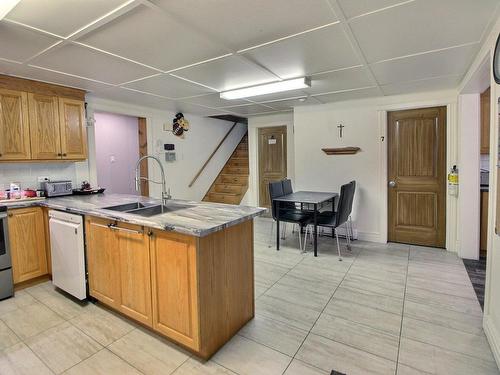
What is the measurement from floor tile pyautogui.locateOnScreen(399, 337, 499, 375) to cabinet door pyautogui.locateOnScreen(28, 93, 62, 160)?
3828mm

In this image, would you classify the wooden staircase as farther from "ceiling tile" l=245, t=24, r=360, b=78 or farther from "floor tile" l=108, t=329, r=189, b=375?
"floor tile" l=108, t=329, r=189, b=375

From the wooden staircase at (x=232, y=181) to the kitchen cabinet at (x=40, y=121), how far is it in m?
3.15

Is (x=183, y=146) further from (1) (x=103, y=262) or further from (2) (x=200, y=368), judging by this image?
(2) (x=200, y=368)

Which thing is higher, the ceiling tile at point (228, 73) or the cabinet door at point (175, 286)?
the ceiling tile at point (228, 73)

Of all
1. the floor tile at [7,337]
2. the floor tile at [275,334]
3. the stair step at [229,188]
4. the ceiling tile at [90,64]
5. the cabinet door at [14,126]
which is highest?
the ceiling tile at [90,64]

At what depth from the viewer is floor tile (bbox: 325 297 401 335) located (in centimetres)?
220

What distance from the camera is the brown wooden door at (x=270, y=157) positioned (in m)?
5.96

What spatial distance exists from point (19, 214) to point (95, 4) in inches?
90.2

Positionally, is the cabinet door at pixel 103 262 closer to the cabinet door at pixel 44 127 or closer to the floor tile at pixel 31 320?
the floor tile at pixel 31 320

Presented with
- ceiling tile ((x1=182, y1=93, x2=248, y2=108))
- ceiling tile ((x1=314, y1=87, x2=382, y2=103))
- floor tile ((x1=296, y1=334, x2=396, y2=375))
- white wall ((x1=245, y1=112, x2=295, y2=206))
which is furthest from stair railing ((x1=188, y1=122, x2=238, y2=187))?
floor tile ((x1=296, y1=334, x2=396, y2=375))

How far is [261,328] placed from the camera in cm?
221

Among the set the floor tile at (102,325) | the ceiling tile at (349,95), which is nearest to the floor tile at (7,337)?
the floor tile at (102,325)

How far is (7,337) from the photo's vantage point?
6.95 feet

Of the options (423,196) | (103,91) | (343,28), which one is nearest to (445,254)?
(423,196)
